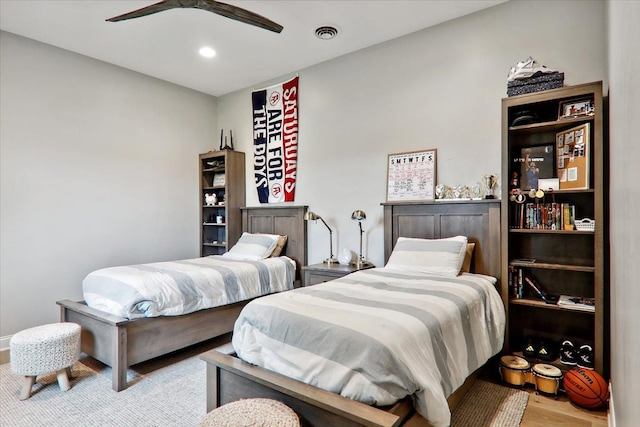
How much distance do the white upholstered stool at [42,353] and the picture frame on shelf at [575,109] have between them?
386 cm

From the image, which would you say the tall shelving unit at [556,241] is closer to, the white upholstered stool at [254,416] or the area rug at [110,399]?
the white upholstered stool at [254,416]

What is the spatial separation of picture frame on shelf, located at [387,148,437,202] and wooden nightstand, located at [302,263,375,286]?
0.81 meters

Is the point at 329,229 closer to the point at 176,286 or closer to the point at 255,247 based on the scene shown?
the point at 255,247

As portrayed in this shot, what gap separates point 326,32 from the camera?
3.35 m

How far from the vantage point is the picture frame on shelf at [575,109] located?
7.83 ft

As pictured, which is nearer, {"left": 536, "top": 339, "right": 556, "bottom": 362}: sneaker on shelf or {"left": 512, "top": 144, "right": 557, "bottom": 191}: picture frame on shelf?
{"left": 536, "top": 339, "right": 556, "bottom": 362}: sneaker on shelf

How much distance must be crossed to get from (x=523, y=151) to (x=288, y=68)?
2.75 meters

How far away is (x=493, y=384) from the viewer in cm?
252

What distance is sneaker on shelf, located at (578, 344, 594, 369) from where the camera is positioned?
2332 mm

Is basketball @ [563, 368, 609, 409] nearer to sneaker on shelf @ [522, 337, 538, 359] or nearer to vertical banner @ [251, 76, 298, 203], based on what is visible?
sneaker on shelf @ [522, 337, 538, 359]

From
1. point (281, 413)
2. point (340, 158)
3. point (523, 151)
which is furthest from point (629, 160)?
point (340, 158)

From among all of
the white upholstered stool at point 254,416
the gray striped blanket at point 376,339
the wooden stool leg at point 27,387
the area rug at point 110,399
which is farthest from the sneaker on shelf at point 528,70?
the wooden stool leg at point 27,387

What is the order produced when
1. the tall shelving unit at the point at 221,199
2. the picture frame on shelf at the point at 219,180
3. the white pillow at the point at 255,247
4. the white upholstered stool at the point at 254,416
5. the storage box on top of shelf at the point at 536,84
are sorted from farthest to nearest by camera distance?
the picture frame on shelf at the point at 219,180
the tall shelving unit at the point at 221,199
the white pillow at the point at 255,247
the storage box on top of shelf at the point at 536,84
the white upholstered stool at the point at 254,416

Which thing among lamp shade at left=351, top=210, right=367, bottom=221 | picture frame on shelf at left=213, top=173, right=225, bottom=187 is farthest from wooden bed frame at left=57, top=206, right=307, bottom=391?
picture frame on shelf at left=213, top=173, right=225, bottom=187
